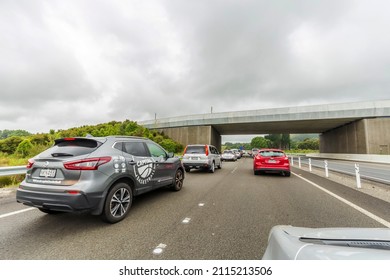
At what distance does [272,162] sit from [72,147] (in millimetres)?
9814

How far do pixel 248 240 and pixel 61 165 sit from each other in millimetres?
3559

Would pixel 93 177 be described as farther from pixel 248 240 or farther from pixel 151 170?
pixel 248 240

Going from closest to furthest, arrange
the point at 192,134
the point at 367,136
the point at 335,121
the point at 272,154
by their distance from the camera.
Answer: the point at 272,154
the point at 367,136
the point at 335,121
the point at 192,134

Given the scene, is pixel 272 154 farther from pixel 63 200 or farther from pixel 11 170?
pixel 11 170

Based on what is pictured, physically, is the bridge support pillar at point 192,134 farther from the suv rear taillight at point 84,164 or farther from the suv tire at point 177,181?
the suv rear taillight at point 84,164

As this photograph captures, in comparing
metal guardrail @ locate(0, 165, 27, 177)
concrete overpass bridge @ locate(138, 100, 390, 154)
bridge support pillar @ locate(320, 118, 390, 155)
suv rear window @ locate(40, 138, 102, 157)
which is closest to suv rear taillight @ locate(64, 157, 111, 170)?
suv rear window @ locate(40, 138, 102, 157)

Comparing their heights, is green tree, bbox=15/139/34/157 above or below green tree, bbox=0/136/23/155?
below

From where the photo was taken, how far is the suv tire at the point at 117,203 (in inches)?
145

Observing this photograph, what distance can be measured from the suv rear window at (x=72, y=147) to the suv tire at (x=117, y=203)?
0.95 m

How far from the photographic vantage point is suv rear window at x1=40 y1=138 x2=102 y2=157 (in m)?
3.71

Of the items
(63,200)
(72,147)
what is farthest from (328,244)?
(72,147)

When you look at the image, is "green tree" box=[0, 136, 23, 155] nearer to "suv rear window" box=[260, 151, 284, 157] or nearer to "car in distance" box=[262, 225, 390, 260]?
"suv rear window" box=[260, 151, 284, 157]

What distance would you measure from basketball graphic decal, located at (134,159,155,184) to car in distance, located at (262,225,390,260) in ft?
11.6

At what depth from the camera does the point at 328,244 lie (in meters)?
1.46
